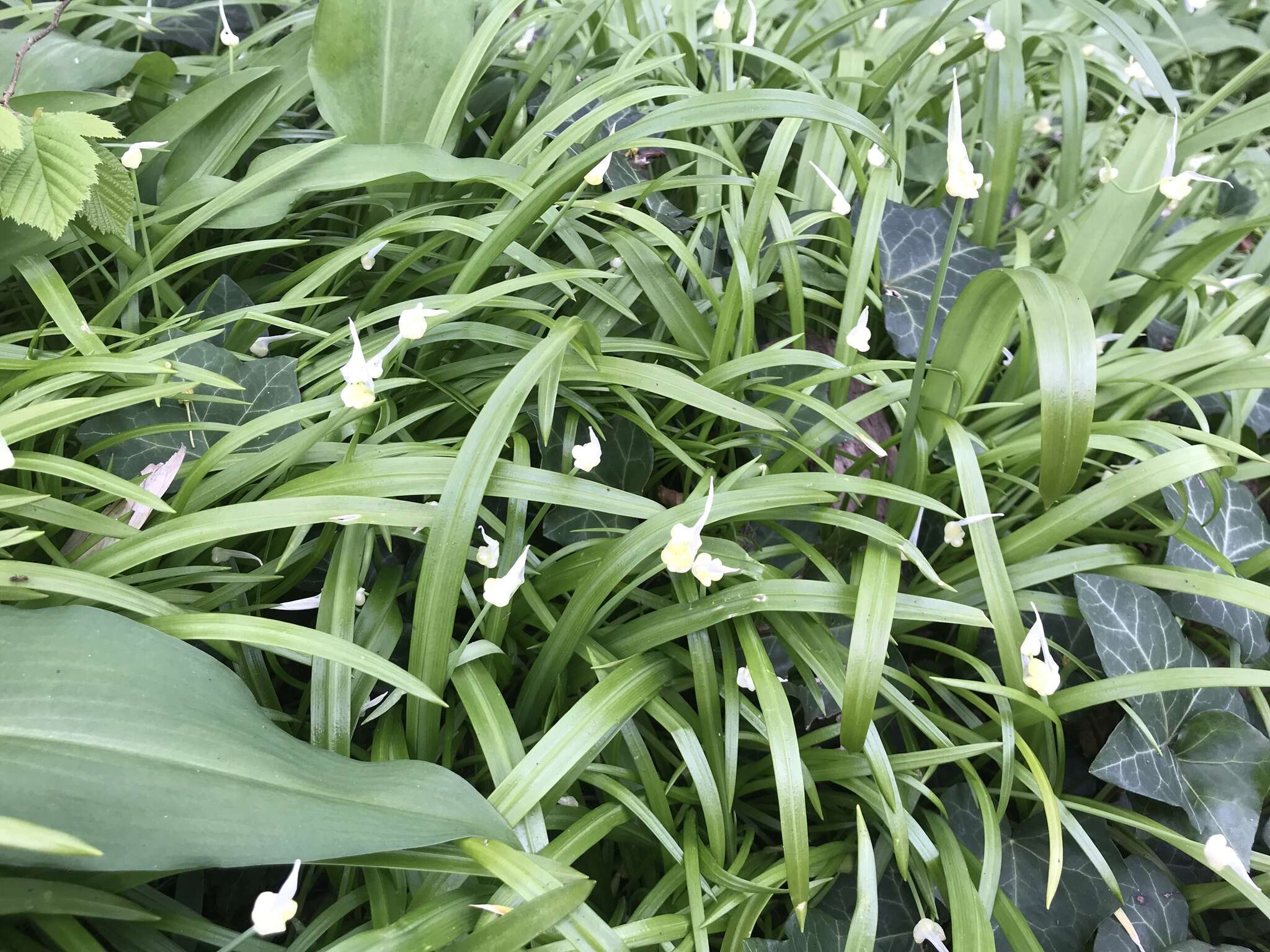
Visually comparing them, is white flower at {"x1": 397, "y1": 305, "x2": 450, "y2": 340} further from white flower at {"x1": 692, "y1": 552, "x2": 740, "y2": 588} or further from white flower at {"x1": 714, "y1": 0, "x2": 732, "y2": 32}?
white flower at {"x1": 714, "y1": 0, "x2": 732, "y2": 32}

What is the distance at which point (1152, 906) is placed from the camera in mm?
969

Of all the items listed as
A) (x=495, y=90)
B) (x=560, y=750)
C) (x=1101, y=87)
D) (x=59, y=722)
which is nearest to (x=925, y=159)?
(x=495, y=90)

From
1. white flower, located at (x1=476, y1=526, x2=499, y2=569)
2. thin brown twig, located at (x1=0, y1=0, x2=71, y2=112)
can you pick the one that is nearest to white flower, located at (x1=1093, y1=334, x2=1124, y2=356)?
white flower, located at (x1=476, y1=526, x2=499, y2=569)

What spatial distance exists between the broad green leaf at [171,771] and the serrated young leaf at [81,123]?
0.57m

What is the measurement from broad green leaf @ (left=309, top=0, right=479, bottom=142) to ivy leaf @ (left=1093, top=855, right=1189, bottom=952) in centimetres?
141

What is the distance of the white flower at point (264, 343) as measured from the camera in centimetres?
110

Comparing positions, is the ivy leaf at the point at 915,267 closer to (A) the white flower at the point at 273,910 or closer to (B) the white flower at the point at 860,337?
(B) the white flower at the point at 860,337

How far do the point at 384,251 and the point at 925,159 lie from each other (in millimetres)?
1067

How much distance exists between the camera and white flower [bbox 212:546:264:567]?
35.7 inches

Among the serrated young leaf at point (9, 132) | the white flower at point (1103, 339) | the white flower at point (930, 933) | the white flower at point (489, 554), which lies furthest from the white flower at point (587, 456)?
the white flower at point (1103, 339)

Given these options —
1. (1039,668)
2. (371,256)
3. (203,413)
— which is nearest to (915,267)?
(1039,668)

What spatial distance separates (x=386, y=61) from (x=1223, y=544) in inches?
57.4

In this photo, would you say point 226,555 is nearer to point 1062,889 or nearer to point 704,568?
point 704,568

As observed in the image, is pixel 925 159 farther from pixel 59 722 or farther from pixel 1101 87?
pixel 59 722
